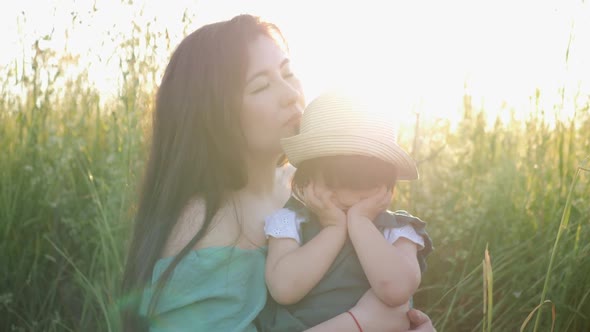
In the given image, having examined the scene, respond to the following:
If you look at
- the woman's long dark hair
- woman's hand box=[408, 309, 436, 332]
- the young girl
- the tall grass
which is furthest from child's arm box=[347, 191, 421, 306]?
the tall grass

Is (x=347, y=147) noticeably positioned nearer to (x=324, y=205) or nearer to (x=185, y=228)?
(x=324, y=205)

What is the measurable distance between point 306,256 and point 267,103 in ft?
1.77

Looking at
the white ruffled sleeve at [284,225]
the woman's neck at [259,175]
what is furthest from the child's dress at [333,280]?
the woman's neck at [259,175]

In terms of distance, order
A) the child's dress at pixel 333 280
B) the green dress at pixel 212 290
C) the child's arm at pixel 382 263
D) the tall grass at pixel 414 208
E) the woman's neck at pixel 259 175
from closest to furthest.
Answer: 1. the child's arm at pixel 382 263
2. the child's dress at pixel 333 280
3. the green dress at pixel 212 290
4. the woman's neck at pixel 259 175
5. the tall grass at pixel 414 208

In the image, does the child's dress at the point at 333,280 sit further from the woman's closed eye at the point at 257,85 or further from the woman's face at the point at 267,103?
the woman's closed eye at the point at 257,85

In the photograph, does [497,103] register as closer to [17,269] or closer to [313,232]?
[313,232]

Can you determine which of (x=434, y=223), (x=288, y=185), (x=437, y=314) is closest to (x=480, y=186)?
(x=434, y=223)

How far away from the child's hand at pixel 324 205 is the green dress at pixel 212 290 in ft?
0.85

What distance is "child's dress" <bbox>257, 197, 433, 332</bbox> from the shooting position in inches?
88.8

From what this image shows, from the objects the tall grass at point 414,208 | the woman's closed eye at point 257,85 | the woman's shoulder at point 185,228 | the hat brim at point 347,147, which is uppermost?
the woman's closed eye at point 257,85

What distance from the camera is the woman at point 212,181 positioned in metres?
2.37

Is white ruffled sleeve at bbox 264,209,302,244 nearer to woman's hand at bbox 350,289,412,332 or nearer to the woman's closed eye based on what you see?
woman's hand at bbox 350,289,412,332

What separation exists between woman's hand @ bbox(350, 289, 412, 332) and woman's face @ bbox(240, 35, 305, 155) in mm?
582

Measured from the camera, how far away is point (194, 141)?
2.53 meters
